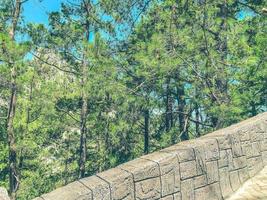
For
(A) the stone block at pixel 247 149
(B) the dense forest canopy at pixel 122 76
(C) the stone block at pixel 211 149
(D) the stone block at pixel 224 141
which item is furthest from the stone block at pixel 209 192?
(B) the dense forest canopy at pixel 122 76

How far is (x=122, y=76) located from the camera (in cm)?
1348

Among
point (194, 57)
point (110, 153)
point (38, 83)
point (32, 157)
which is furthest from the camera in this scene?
point (32, 157)

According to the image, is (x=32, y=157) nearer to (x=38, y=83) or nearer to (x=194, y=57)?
(x=38, y=83)

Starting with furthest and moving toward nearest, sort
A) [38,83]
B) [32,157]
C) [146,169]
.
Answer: [32,157] → [38,83] → [146,169]

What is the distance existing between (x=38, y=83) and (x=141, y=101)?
5836mm

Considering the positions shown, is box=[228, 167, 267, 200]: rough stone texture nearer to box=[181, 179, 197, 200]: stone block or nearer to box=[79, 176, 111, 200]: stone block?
box=[181, 179, 197, 200]: stone block

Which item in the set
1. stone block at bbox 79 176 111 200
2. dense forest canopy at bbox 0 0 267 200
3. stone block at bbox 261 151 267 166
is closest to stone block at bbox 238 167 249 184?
stone block at bbox 261 151 267 166

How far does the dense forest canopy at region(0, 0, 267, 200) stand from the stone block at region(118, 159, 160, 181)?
7.78m

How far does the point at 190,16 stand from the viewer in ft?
41.5

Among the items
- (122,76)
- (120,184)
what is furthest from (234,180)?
(122,76)

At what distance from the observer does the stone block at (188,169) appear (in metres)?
4.05

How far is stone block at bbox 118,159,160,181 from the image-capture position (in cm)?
360

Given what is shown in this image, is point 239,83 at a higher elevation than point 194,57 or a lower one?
lower

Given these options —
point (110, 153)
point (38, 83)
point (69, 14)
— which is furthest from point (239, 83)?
point (38, 83)
